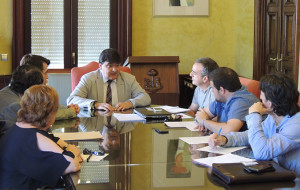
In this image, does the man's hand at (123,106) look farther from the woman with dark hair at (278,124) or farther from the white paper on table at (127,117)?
the woman with dark hair at (278,124)

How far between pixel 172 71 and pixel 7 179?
3946 millimetres

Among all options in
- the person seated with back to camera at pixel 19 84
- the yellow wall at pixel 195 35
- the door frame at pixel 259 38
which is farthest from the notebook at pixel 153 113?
the yellow wall at pixel 195 35

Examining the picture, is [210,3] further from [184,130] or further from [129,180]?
[129,180]

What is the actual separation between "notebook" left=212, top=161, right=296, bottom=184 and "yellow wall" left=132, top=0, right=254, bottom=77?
4.95 m

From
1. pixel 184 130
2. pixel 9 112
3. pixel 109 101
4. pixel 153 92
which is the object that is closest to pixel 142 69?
pixel 153 92

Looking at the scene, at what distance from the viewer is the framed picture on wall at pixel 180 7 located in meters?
7.32

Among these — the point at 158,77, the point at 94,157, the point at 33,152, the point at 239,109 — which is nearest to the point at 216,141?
the point at 239,109

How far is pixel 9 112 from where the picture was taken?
10.5ft

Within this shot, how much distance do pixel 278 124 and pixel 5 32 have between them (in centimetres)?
511

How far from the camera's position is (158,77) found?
6.12 metres

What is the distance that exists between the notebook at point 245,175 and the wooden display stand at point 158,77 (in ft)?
11.9

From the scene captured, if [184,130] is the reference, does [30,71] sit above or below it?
above

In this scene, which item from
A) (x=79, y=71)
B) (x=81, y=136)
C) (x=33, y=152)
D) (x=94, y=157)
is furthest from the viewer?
(x=79, y=71)

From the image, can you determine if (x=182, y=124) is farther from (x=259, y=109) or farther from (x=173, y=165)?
(x=173, y=165)
